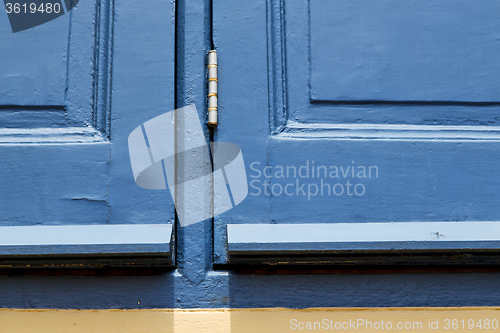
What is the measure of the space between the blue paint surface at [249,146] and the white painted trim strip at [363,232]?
39 millimetres

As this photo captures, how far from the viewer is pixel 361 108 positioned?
103 centimetres

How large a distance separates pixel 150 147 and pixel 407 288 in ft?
2.45

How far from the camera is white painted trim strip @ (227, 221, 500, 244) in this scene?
87cm

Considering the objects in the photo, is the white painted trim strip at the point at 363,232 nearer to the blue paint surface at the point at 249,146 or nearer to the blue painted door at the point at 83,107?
the blue paint surface at the point at 249,146

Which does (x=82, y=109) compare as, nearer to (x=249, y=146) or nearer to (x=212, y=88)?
(x=212, y=88)

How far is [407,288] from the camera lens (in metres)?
0.94

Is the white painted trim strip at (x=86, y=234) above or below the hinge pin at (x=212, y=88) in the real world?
below

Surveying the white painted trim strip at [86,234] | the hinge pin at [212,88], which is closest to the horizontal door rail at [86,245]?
the white painted trim strip at [86,234]

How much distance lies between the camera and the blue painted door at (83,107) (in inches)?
36.7

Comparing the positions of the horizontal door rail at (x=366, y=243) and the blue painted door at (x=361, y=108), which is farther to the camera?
the blue painted door at (x=361, y=108)

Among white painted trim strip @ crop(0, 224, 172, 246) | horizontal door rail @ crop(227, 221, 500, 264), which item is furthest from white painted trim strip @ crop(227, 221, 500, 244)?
white painted trim strip @ crop(0, 224, 172, 246)

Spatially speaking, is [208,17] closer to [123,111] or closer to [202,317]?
[123,111]

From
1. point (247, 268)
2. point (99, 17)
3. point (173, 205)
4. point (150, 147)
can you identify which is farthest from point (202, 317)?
point (99, 17)

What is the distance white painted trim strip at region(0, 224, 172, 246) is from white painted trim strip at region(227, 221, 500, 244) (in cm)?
18
